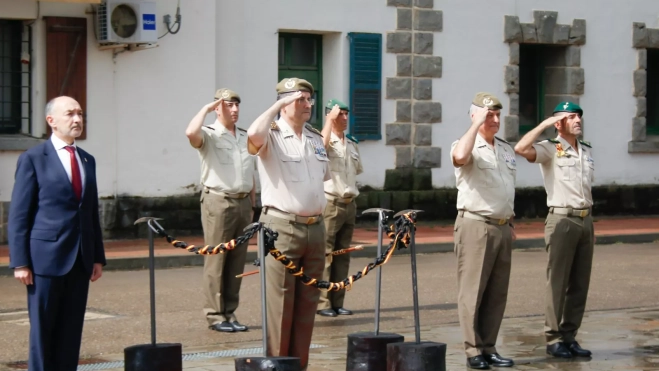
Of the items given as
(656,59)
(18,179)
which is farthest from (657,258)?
(18,179)

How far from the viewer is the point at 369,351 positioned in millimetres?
8180

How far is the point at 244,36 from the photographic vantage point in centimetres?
1852

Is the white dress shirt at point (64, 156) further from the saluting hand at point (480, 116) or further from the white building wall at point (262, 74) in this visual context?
the white building wall at point (262, 74)

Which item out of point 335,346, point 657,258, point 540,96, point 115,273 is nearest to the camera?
point 335,346

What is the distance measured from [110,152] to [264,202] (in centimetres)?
958

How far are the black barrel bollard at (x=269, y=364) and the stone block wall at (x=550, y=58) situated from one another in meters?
14.1

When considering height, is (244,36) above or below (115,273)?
above

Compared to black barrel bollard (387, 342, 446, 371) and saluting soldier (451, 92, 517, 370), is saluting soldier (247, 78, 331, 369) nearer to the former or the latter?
black barrel bollard (387, 342, 446, 371)

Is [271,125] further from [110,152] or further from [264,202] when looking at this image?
[110,152]

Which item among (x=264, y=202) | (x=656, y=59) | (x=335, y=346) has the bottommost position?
(x=335, y=346)

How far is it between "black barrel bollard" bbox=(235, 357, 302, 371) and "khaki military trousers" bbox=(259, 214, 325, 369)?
590 mm

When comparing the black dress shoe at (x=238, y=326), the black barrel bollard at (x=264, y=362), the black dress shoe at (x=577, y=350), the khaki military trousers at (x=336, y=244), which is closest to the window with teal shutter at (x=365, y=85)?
the khaki military trousers at (x=336, y=244)

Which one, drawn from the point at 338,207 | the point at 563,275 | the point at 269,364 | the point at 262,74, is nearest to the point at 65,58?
the point at 262,74

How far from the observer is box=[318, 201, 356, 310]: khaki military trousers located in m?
11.8
